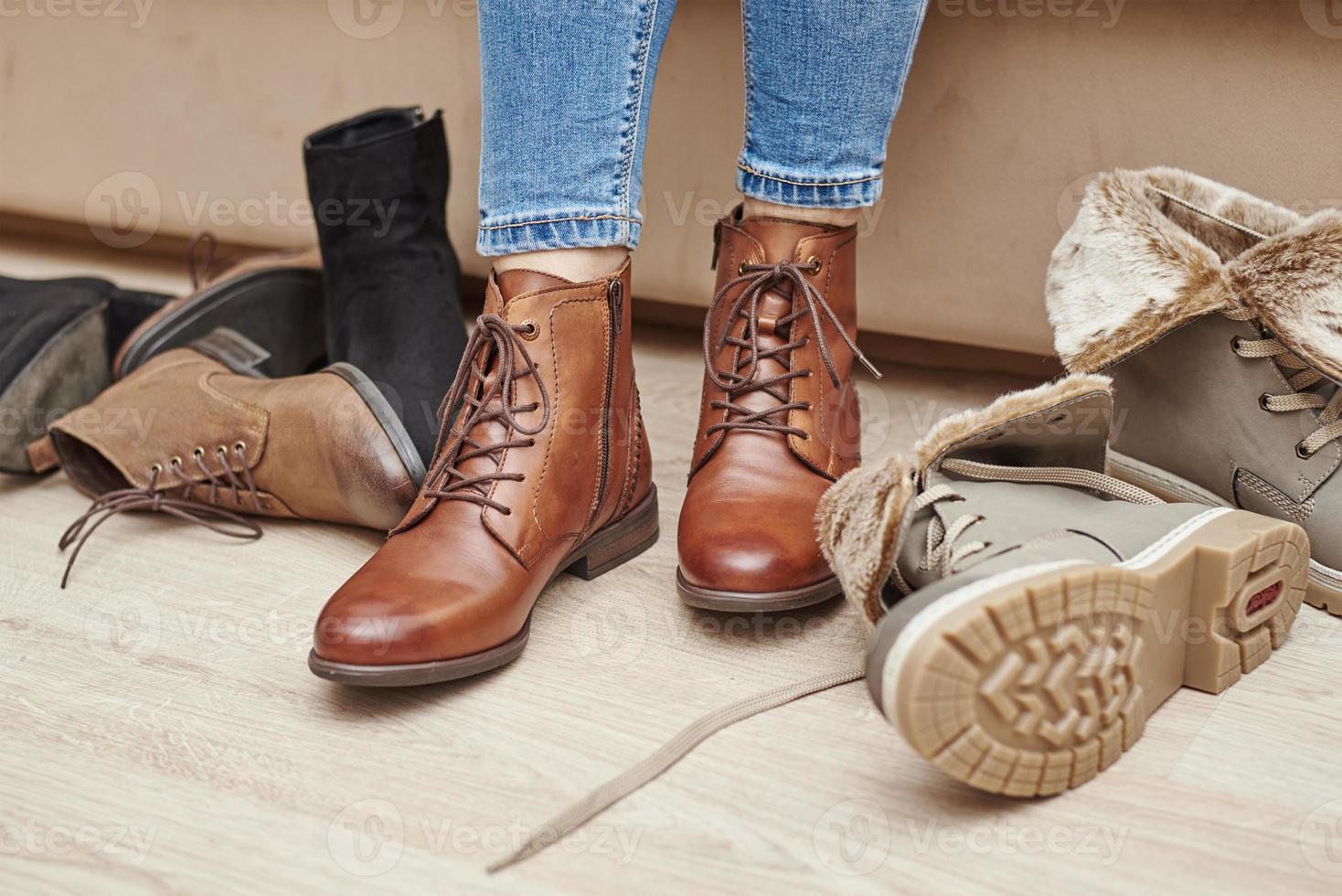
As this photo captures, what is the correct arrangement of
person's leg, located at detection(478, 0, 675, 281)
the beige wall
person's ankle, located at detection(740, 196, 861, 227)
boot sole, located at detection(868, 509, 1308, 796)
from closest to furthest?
boot sole, located at detection(868, 509, 1308, 796) → person's leg, located at detection(478, 0, 675, 281) → person's ankle, located at detection(740, 196, 861, 227) → the beige wall

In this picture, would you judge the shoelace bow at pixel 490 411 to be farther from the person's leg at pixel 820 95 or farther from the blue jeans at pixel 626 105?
the person's leg at pixel 820 95

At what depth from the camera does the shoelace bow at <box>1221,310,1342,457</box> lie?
2.67ft

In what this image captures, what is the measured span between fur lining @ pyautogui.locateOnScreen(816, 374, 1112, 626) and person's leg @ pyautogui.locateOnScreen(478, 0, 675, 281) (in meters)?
0.27

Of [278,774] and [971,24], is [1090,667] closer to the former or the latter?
[278,774]

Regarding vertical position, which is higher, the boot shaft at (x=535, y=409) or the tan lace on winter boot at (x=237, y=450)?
the boot shaft at (x=535, y=409)

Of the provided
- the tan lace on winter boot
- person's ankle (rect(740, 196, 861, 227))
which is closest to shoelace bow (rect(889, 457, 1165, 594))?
person's ankle (rect(740, 196, 861, 227))

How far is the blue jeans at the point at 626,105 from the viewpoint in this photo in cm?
77

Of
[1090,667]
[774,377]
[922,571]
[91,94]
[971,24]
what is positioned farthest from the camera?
[91,94]

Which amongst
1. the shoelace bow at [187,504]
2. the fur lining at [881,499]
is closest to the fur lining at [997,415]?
the fur lining at [881,499]

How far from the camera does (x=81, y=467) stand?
1033mm

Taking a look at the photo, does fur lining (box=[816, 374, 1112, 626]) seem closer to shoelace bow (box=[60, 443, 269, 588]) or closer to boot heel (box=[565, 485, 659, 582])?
boot heel (box=[565, 485, 659, 582])

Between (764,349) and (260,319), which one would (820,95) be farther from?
(260,319)

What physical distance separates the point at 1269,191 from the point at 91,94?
1601mm

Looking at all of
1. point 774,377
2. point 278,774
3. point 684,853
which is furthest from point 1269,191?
point 278,774
